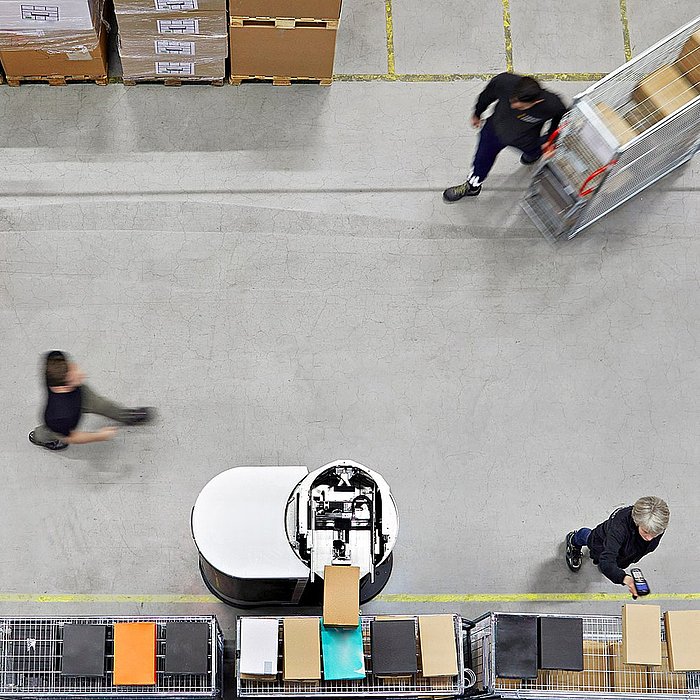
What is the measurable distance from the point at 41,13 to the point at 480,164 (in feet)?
13.3

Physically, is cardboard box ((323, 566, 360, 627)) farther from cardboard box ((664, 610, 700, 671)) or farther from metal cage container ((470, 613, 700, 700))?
cardboard box ((664, 610, 700, 671))

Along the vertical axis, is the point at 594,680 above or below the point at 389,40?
below

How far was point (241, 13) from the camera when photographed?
322 inches

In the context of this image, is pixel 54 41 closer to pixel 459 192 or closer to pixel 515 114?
pixel 459 192

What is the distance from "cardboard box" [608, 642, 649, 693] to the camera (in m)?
6.21

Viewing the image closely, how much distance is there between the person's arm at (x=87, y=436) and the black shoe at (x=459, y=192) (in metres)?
3.69

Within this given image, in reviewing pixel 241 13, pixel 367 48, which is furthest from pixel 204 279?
pixel 367 48

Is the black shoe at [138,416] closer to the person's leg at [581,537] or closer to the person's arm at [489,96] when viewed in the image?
the person's leg at [581,537]

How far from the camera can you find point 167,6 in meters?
8.04

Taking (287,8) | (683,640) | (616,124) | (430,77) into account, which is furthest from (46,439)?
(616,124)

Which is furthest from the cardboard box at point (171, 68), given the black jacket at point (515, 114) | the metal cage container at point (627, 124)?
the metal cage container at point (627, 124)

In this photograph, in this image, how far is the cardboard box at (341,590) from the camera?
5.80 metres

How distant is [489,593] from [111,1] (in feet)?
21.0

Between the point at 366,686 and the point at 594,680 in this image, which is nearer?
the point at 366,686
